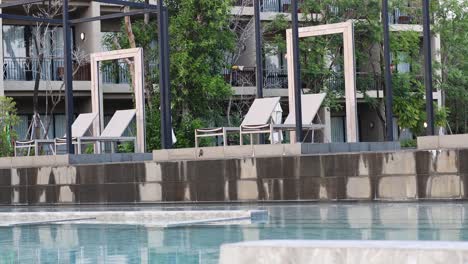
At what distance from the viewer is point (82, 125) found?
60.2 feet

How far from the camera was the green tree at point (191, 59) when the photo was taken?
90.0 feet

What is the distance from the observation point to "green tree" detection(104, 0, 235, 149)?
2742 centimetres

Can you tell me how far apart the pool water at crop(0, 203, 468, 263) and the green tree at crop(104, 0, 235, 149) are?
17.1 metres

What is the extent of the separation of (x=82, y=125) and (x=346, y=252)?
1518cm

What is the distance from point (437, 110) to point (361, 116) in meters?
4.83

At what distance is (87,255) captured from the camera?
6.28 meters

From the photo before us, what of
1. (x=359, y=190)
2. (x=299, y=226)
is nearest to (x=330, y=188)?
(x=359, y=190)

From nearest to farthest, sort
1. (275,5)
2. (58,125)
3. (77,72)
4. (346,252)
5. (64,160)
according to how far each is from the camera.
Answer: (346,252) < (64,160) < (77,72) < (58,125) < (275,5)

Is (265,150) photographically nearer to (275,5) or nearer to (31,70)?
(31,70)

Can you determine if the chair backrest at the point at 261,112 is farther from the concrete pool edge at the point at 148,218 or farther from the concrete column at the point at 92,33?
the concrete column at the point at 92,33

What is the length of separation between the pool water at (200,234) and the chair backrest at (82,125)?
8.31m

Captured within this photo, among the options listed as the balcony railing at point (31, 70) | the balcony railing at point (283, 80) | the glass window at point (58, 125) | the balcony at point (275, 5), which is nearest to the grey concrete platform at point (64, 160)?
the balcony railing at point (31, 70)

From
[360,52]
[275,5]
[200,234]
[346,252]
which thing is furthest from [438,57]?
[346,252]

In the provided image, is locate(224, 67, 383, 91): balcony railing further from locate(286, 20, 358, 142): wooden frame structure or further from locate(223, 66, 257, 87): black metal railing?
locate(286, 20, 358, 142): wooden frame structure
